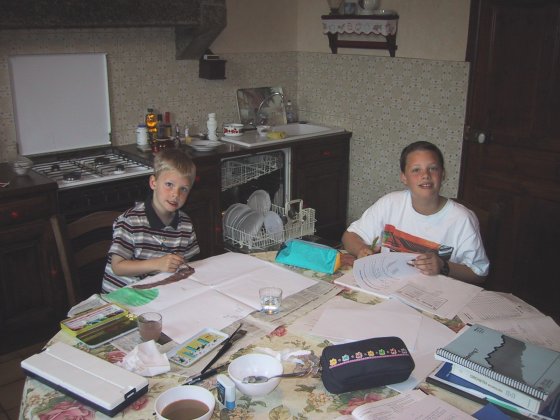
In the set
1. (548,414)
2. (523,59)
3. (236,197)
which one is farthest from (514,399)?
(236,197)

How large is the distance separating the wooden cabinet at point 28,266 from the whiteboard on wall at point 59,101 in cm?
40

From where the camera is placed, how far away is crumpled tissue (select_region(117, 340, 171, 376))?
4.16ft

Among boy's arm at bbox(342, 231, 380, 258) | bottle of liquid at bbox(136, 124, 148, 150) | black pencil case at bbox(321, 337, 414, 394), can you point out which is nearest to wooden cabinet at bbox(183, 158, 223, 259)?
bottle of liquid at bbox(136, 124, 148, 150)

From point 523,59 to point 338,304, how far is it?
213 centimetres

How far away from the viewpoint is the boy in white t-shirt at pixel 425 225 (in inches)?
78.0

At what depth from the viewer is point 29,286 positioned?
2688 millimetres

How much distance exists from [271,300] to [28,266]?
1.58 m

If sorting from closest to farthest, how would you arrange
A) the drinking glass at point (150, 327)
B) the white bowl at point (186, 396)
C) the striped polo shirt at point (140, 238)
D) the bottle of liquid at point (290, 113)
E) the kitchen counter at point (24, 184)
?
the white bowl at point (186, 396)
the drinking glass at point (150, 327)
the striped polo shirt at point (140, 238)
the kitchen counter at point (24, 184)
the bottle of liquid at point (290, 113)

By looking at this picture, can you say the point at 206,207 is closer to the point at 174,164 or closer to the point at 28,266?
the point at 28,266

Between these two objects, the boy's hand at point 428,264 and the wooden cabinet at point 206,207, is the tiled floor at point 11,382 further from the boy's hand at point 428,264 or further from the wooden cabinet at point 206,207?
the boy's hand at point 428,264

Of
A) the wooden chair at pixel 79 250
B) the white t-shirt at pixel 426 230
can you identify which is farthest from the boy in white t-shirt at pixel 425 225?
the wooden chair at pixel 79 250

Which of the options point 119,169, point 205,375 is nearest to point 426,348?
point 205,375

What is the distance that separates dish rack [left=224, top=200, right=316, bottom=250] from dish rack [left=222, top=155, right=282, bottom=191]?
32 cm

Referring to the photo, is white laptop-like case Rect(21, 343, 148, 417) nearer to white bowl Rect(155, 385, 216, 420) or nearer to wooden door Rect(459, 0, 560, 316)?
white bowl Rect(155, 385, 216, 420)
